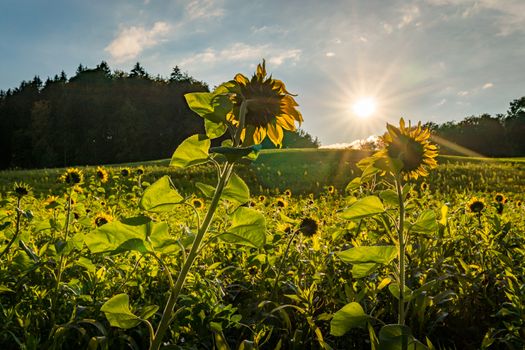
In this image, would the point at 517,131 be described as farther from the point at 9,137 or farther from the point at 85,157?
the point at 9,137

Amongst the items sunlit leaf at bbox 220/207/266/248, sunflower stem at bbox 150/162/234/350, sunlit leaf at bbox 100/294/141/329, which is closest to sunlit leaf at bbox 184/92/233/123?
sunflower stem at bbox 150/162/234/350

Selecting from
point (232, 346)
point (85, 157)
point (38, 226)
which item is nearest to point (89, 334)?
point (232, 346)

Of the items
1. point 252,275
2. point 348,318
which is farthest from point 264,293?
point 348,318

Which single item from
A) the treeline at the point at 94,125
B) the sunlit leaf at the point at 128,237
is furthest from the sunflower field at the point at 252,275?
the treeline at the point at 94,125

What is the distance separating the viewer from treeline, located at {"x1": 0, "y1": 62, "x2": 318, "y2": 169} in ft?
166

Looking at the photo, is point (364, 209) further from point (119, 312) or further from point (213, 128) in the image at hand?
point (119, 312)

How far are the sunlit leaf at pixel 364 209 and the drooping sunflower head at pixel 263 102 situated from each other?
29 cm

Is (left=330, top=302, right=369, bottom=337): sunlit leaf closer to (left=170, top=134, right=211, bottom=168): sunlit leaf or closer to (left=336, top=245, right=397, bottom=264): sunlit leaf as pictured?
(left=336, top=245, right=397, bottom=264): sunlit leaf

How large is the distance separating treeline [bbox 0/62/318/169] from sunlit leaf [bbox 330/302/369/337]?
50.5 metres

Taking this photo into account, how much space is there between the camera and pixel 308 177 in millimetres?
15359

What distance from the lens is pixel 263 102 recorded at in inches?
38.1

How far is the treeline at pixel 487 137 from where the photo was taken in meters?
46.4

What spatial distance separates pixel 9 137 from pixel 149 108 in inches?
707

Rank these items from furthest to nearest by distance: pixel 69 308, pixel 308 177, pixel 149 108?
pixel 149 108 < pixel 308 177 < pixel 69 308
